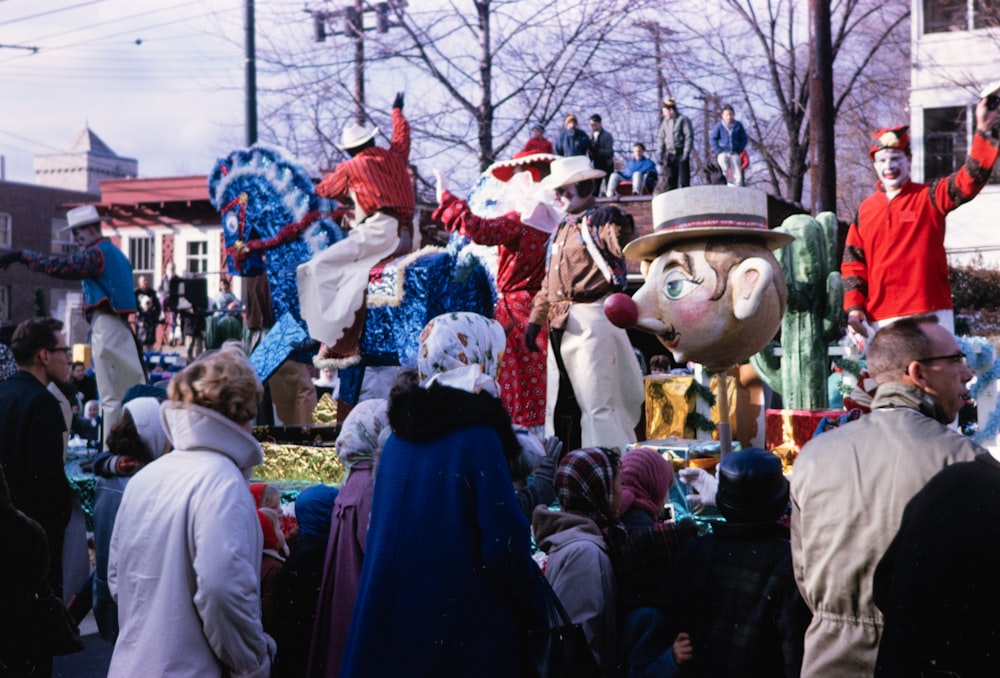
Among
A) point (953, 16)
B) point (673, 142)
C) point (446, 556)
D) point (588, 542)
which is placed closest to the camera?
point (446, 556)

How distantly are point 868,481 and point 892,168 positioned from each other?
355 centimetres

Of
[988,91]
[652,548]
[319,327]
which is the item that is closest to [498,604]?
[652,548]

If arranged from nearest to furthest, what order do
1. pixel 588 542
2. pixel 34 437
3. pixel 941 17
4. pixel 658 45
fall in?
pixel 588 542, pixel 34 437, pixel 658 45, pixel 941 17

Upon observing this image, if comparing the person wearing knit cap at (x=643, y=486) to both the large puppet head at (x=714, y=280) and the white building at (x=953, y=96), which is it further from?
the white building at (x=953, y=96)

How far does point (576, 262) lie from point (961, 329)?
720 centimetres

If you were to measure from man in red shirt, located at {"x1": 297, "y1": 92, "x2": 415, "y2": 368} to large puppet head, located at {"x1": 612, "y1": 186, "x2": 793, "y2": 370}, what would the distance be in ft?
13.0

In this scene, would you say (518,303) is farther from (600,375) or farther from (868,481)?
(868,481)

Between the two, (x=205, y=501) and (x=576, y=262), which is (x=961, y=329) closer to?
(x=576, y=262)

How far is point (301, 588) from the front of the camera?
4.32m

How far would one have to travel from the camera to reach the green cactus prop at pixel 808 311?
6844 mm

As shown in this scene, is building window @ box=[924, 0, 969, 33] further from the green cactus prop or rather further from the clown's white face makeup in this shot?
the clown's white face makeup

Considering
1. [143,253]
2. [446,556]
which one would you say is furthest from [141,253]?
[446,556]

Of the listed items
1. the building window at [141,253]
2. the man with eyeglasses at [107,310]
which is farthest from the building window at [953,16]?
the building window at [141,253]

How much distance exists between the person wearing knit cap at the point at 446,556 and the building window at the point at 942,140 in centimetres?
2497
